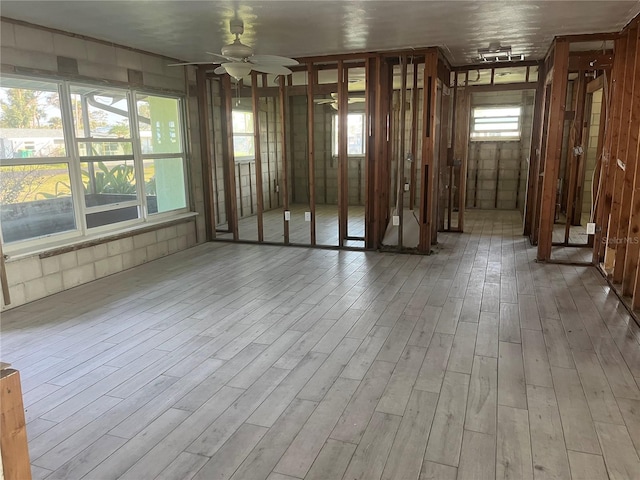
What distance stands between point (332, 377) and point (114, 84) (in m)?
4.16

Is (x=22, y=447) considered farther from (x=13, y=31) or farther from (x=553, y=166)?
(x=553, y=166)

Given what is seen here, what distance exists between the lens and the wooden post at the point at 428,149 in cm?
549

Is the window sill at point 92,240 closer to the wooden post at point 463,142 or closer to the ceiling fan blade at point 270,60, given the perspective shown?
the ceiling fan blade at point 270,60

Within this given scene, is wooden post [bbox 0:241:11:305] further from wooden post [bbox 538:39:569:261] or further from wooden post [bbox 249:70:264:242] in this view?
wooden post [bbox 538:39:569:261]

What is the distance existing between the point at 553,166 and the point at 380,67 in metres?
2.40

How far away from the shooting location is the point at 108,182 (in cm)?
507

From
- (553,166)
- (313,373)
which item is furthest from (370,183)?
(313,373)

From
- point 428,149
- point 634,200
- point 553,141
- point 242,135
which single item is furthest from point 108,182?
point 634,200

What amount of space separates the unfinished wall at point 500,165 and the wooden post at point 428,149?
424 cm

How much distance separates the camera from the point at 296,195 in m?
11.0

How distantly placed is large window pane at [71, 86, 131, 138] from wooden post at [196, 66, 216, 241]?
1.34m

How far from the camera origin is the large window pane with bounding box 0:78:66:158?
3965mm

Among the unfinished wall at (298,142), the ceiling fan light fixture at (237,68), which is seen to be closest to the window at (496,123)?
the unfinished wall at (298,142)

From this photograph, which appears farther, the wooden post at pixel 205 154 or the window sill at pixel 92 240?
the wooden post at pixel 205 154
